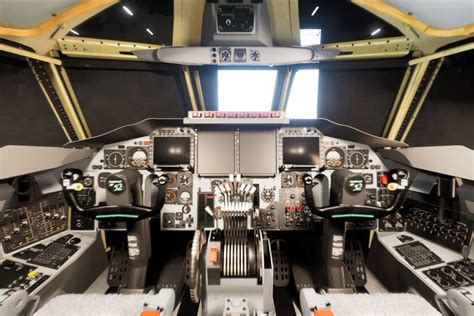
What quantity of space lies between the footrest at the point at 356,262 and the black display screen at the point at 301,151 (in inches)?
43.8

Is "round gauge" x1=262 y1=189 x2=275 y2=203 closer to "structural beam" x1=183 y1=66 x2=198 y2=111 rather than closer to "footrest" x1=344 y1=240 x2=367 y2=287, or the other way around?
"footrest" x1=344 y1=240 x2=367 y2=287

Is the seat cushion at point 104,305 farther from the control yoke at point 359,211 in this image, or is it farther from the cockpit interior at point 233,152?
the control yoke at point 359,211

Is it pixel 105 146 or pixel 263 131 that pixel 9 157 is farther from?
pixel 263 131

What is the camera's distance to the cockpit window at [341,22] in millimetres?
2371

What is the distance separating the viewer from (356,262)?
247cm

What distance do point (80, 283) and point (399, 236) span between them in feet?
11.2

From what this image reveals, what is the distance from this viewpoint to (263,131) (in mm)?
2592

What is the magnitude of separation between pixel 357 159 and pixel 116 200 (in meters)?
2.66

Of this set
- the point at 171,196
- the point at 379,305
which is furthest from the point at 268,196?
the point at 379,305

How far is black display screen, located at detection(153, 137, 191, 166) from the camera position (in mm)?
2572

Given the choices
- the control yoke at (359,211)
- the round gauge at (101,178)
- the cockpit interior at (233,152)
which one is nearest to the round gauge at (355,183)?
the cockpit interior at (233,152)

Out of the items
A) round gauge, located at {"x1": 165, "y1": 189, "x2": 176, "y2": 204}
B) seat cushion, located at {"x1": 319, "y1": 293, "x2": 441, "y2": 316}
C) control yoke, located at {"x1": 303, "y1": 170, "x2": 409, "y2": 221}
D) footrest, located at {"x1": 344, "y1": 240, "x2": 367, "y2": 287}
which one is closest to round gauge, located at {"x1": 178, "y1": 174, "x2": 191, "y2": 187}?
round gauge, located at {"x1": 165, "y1": 189, "x2": 176, "y2": 204}

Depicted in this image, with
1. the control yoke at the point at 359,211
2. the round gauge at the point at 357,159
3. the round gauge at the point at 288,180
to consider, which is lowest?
the control yoke at the point at 359,211

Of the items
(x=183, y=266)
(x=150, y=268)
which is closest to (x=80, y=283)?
(x=150, y=268)
